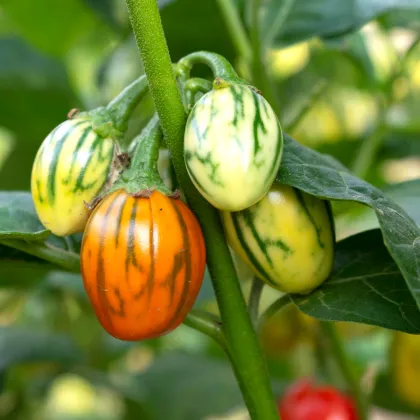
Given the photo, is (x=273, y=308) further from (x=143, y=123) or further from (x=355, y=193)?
(x=143, y=123)

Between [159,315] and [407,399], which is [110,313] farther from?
[407,399]

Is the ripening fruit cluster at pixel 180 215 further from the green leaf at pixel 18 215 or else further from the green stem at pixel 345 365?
the green stem at pixel 345 365

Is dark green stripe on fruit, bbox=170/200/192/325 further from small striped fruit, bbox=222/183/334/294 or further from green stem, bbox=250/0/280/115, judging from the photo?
green stem, bbox=250/0/280/115

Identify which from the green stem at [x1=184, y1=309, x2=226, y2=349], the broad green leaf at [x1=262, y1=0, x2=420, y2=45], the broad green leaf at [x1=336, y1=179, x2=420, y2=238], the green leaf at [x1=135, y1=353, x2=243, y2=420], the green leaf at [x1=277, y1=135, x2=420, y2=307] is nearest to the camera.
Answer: the green leaf at [x1=277, y1=135, x2=420, y2=307]

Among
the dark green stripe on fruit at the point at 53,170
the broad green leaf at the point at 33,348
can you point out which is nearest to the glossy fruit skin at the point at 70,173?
the dark green stripe on fruit at the point at 53,170

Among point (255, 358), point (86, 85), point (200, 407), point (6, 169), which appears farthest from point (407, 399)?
point (86, 85)

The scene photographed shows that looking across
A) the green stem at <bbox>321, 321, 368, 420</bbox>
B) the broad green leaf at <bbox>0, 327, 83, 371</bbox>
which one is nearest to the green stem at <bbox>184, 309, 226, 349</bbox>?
the green stem at <bbox>321, 321, 368, 420</bbox>
